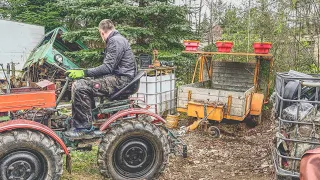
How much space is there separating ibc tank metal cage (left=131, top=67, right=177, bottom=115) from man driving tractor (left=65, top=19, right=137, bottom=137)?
2896 millimetres

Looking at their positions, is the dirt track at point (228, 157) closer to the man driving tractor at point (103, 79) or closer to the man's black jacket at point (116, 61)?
the man driving tractor at point (103, 79)

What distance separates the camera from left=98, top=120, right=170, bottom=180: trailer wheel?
3777mm

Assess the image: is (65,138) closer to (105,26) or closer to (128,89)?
(128,89)

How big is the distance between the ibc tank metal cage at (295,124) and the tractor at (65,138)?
1.49 metres

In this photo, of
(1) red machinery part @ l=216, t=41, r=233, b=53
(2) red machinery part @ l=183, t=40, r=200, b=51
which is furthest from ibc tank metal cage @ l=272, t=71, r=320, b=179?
(2) red machinery part @ l=183, t=40, r=200, b=51

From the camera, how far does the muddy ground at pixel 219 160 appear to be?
4.30m

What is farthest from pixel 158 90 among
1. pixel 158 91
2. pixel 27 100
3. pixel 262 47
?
pixel 27 100

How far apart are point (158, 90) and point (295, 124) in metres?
4.59

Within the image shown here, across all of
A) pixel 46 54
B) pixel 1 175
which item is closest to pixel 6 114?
pixel 1 175

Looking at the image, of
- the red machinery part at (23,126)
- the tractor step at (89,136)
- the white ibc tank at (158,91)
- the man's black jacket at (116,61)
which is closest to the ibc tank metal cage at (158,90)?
the white ibc tank at (158,91)

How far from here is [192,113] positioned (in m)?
6.62

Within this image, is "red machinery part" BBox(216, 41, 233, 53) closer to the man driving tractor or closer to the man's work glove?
the man driving tractor

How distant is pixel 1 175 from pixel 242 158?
3617 millimetres

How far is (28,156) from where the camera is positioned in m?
3.29
